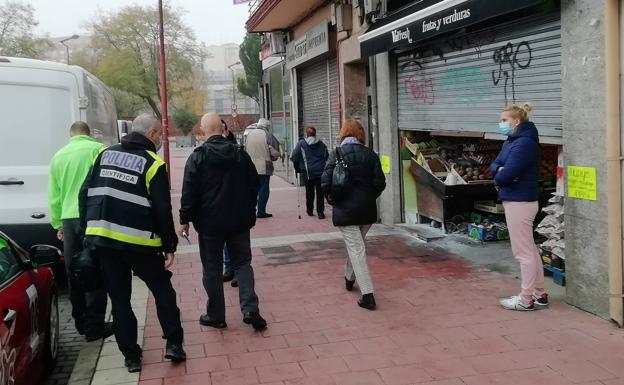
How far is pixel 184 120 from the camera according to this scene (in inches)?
2516

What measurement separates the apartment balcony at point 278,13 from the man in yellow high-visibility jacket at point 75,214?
8248 mm

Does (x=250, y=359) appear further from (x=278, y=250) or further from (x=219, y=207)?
(x=278, y=250)

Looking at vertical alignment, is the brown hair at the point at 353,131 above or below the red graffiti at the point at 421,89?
below

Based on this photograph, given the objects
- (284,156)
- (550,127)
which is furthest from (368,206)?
(284,156)

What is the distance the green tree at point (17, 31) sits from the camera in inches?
1687

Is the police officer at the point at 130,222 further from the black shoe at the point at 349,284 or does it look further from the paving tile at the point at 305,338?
the black shoe at the point at 349,284

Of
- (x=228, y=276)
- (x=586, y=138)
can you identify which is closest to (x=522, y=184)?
(x=586, y=138)

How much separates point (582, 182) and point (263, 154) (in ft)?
23.1

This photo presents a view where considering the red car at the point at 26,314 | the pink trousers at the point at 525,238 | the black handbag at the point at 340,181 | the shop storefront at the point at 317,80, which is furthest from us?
the shop storefront at the point at 317,80

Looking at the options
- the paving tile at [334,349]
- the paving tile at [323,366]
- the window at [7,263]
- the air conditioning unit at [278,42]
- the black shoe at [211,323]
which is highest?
the air conditioning unit at [278,42]

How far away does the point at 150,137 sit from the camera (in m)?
4.57

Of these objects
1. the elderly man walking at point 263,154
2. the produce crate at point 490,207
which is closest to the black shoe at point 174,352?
the produce crate at point 490,207

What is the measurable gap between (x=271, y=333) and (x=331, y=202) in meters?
1.31

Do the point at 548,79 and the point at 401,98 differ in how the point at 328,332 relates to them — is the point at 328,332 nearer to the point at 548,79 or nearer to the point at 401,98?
the point at 548,79
